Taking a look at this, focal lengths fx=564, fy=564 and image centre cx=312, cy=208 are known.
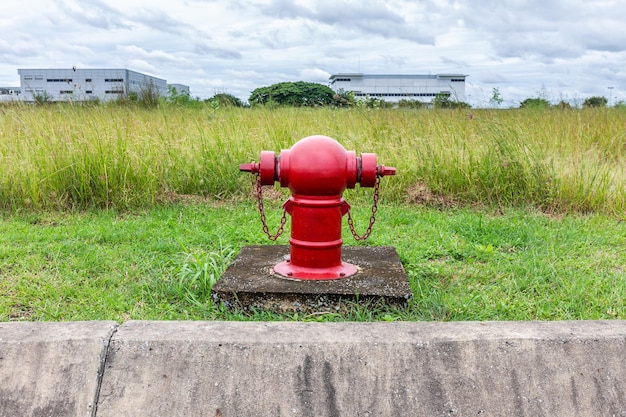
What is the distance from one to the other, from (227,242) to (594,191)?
145 inches

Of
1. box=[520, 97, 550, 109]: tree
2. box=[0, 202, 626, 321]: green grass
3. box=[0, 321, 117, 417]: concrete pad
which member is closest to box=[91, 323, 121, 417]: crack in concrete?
box=[0, 321, 117, 417]: concrete pad

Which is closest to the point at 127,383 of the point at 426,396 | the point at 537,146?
the point at 426,396

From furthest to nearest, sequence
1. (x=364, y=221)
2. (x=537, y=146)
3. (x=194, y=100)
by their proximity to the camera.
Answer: (x=194, y=100) → (x=537, y=146) → (x=364, y=221)

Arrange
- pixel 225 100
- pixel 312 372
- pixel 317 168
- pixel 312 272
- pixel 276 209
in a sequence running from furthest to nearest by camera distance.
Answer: pixel 225 100 < pixel 276 209 < pixel 312 272 < pixel 317 168 < pixel 312 372

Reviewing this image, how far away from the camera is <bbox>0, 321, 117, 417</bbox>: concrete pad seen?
6.97ft

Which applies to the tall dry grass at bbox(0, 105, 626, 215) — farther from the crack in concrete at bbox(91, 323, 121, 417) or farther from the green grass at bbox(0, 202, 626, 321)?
the crack in concrete at bbox(91, 323, 121, 417)

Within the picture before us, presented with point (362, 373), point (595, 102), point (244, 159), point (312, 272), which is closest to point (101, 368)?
point (362, 373)

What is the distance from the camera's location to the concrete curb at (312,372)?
2.13m

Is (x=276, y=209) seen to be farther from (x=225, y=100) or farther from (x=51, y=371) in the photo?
(x=225, y=100)

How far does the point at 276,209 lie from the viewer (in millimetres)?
5590

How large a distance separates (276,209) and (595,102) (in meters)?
9.27

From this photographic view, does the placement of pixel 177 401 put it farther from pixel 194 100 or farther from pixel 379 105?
pixel 194 100

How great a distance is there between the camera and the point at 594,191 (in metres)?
5.55

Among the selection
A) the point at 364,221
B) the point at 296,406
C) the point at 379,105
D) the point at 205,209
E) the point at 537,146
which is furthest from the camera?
the point at 379,105
